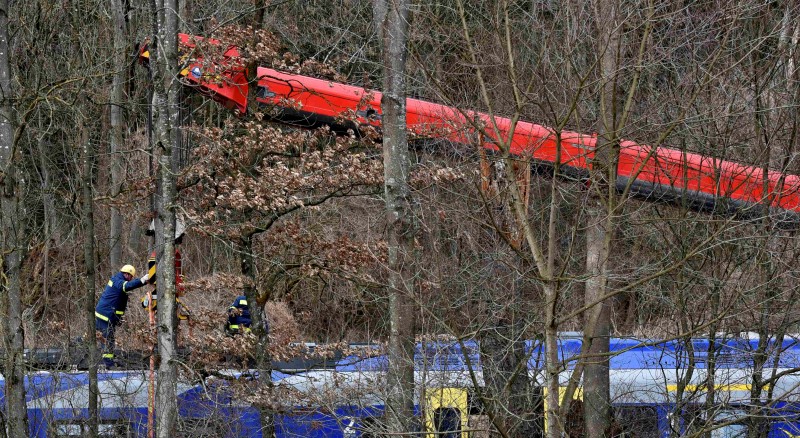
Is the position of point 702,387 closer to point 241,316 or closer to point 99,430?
point 241,316

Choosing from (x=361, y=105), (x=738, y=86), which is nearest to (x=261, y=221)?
(x=361, y=105)

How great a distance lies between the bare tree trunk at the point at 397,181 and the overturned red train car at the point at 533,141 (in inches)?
20.1

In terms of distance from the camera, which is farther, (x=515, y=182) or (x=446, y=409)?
(x=446, y=409)

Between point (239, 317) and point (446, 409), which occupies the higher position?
point (239, 317)

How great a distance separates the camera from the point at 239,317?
1477 cm

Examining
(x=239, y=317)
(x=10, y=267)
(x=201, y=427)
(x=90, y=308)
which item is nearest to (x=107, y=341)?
(x=90, y=308)

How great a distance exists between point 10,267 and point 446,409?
5.04 meters

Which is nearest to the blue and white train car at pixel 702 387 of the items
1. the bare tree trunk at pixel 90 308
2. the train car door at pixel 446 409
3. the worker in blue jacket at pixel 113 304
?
the train car door at pixel 446 409

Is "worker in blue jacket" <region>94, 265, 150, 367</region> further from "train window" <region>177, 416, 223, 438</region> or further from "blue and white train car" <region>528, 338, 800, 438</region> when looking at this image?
"blue and white train car" <region>528, 338, 800, 438</region>

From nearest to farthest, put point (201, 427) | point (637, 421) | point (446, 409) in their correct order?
point (446, 409)
point (637, 421)
point (201, 427)

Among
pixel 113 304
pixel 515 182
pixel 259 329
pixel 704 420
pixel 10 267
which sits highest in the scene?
pixel 515 182

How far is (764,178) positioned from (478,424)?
415cm

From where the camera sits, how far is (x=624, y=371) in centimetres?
1259

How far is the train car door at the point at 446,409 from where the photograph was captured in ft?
32.6
